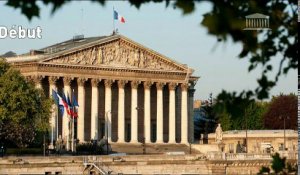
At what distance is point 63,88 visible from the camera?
321 feet

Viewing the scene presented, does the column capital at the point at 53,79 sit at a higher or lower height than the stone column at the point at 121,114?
higher

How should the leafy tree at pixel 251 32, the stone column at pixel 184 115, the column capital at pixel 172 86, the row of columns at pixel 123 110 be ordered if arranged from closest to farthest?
the leafy tree at pixel 251 32, the row of columns at pixel 123 110, the column capital at pixel 172 86, the stone column at pixel 184 115

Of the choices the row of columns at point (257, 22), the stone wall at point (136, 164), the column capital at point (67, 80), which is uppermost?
the column capital at point (67, 80)

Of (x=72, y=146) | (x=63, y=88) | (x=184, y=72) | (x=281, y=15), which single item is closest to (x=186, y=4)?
(x=281, y=15)

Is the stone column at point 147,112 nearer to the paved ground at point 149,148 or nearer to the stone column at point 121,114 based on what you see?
the paved ground at point 149,148

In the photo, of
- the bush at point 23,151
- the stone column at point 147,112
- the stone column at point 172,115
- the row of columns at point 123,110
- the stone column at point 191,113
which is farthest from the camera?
the stone column at point 191,113

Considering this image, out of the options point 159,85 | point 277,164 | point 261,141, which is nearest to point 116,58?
point 159,85

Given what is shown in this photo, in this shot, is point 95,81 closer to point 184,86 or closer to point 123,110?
point 123,110

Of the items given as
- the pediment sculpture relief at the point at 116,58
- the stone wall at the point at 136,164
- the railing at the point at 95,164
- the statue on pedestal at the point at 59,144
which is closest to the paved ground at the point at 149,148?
the statue on pedestal at the point at 59,144

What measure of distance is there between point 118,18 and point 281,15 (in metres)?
91.6

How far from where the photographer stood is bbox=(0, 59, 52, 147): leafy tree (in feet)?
245

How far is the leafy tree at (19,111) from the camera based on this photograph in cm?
7475

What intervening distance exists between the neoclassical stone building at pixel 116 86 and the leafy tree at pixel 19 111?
13394mm

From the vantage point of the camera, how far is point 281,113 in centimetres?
11775
